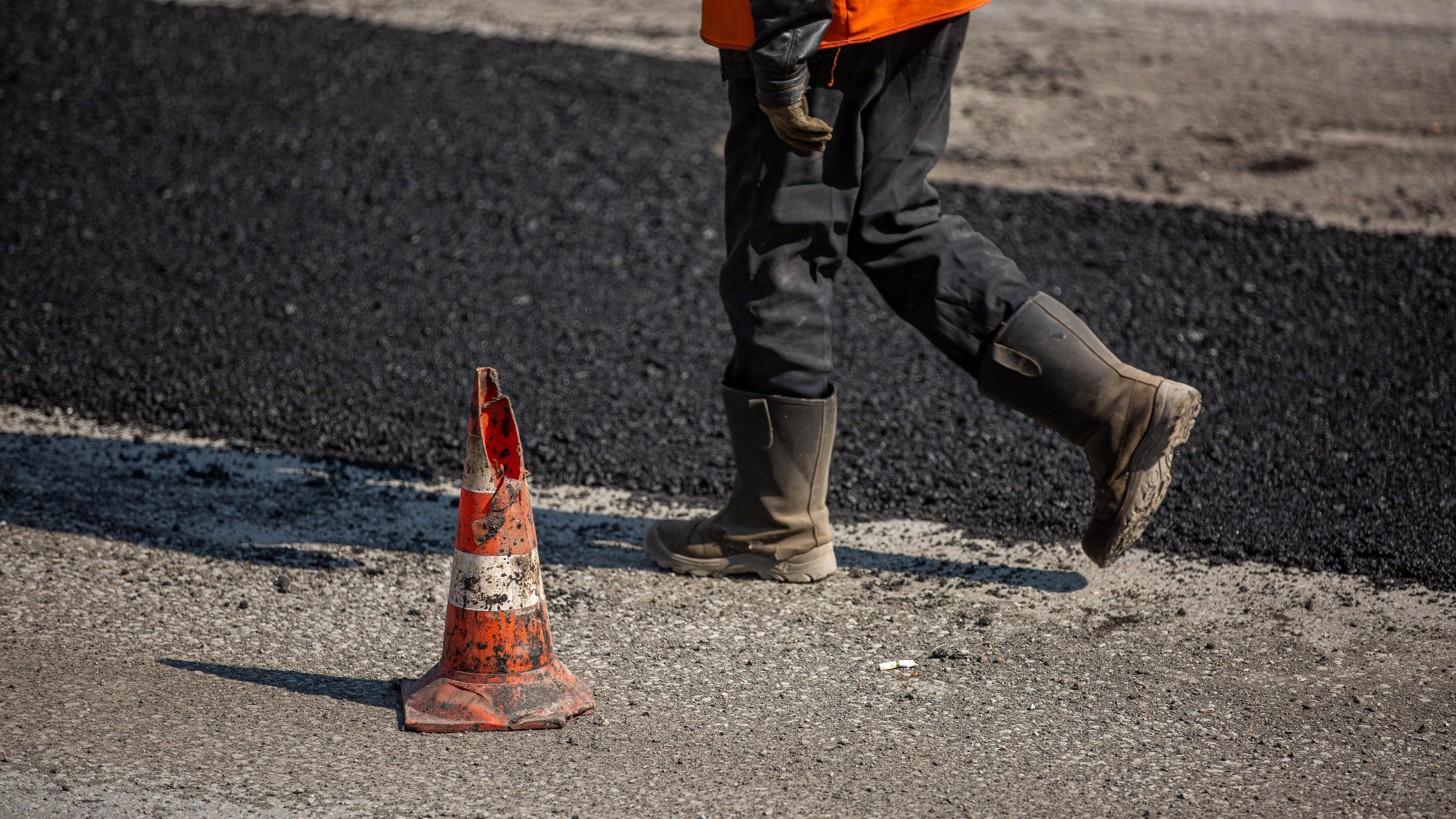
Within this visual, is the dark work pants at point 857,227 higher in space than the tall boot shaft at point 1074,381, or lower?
higher

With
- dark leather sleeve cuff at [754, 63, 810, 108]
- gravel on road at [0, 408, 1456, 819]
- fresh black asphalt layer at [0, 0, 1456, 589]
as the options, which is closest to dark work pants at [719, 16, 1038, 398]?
dark leather sleeve cuff at [754, 63, 810, 108]

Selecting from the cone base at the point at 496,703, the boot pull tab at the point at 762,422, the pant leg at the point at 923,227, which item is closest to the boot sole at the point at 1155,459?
the pant leg at the point at 923,227

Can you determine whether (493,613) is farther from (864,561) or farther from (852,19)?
(852,19)

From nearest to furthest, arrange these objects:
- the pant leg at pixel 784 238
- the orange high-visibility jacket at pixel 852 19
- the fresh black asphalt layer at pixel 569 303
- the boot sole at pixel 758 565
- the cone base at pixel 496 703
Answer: the cone base at pixel 496 703 → the orange high-visibility jacket at pixel 852 19 → the pant leg at pixel 784 238 → the boot sole at pixel 758 565 → the fresh black asphalt layer at pixel 569 303

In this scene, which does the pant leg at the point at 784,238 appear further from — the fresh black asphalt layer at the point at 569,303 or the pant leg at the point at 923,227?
the fresh black asphalt layer at the point at 569,303

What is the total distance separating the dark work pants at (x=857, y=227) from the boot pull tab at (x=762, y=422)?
0.13 ft

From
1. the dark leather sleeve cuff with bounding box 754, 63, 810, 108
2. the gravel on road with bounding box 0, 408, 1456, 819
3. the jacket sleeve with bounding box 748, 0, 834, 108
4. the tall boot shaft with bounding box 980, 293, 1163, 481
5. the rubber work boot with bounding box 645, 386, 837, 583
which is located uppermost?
the jacket sleeve with bounding box 748, 0, 834, 108

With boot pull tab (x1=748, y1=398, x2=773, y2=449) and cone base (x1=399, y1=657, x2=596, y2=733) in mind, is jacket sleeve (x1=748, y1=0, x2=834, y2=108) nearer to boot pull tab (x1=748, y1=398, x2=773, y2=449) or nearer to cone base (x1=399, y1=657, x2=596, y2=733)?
boot pull tab (x1=748, y1=398, x2=773, y2=449)

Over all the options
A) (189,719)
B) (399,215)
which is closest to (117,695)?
(189,719)

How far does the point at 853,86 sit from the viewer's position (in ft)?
9.04

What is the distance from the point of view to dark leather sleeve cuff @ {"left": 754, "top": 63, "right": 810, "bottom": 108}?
2514mm

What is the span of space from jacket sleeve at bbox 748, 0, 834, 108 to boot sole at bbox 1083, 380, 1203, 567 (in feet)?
3.57

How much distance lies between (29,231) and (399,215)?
143cm

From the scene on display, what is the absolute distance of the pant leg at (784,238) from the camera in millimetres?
2736
